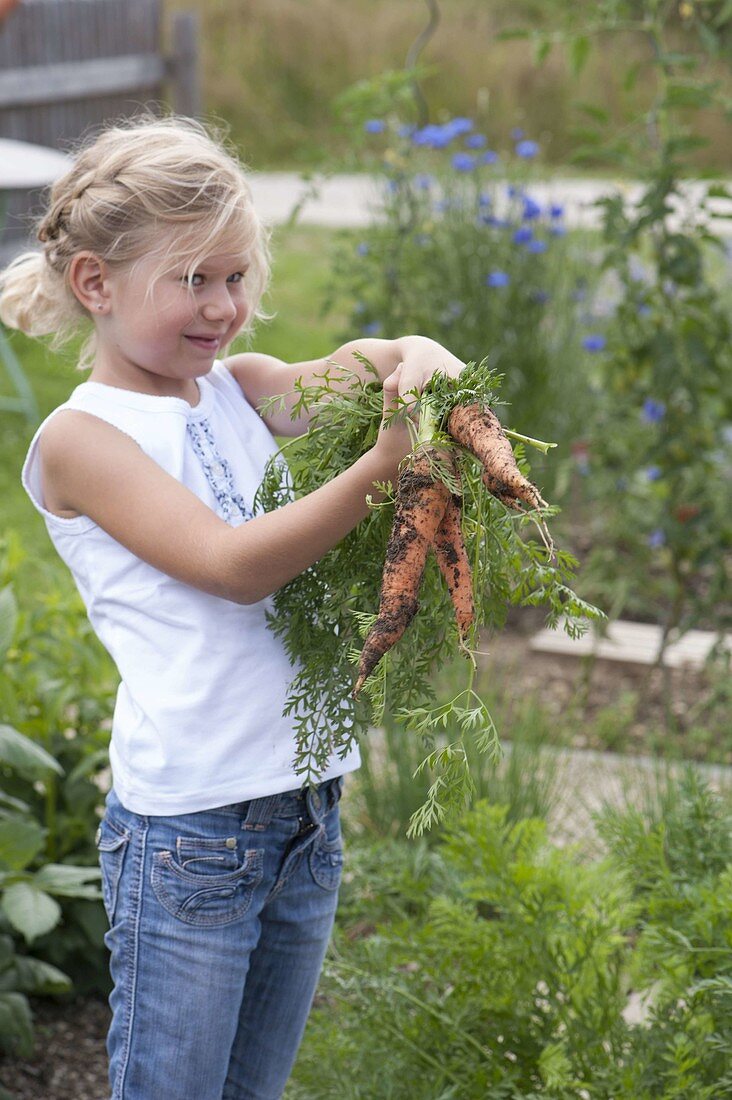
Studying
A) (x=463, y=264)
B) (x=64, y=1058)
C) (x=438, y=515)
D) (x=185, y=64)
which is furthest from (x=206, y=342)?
(x=185, y=64)

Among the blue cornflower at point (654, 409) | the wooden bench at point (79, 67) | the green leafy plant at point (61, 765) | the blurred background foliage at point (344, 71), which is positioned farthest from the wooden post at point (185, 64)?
the green leafy plant at point (61, 765)

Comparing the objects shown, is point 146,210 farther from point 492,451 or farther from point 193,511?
point 492,451

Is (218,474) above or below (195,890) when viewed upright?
above

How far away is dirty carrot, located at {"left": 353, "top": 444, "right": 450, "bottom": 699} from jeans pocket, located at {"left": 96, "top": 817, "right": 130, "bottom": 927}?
1.69 feet

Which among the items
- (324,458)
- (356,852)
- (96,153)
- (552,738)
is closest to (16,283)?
(96,153)

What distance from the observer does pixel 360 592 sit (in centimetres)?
154

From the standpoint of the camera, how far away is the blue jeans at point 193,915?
5.24ft

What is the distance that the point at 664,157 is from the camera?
3471mm

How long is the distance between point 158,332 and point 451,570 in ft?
1.73

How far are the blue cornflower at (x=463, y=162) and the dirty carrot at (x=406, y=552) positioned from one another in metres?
3.79

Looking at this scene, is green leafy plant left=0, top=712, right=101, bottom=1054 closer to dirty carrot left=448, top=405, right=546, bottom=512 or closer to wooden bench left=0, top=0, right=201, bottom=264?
dirty carrot left=448, top=405, right=546, bottom=512

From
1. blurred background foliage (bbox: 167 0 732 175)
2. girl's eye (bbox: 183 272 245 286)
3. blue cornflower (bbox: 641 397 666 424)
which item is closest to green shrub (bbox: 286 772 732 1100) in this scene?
girl's eye (bbox: 183 272 245 286)

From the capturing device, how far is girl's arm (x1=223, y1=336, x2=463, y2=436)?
1.40 meters

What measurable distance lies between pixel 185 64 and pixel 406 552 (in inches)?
355
